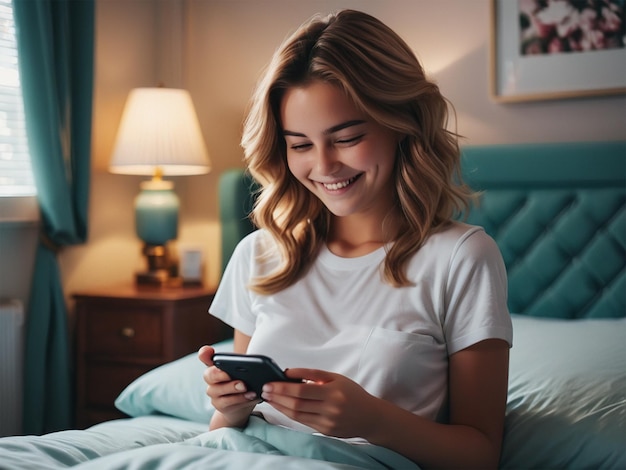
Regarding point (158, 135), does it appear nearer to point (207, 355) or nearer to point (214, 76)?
point (214, 76)

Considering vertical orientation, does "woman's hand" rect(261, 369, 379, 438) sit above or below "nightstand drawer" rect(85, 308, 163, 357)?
above

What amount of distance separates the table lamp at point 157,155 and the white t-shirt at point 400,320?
1715 millimetres

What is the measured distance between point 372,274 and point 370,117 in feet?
1.00

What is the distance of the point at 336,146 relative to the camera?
1.57 metres

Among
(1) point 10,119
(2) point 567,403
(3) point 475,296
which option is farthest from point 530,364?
(1) point 10,119

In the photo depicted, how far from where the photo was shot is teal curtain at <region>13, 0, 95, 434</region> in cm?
296

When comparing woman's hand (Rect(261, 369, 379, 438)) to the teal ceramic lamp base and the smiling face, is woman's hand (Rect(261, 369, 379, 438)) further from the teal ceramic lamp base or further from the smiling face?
the teal ceramic lamp base

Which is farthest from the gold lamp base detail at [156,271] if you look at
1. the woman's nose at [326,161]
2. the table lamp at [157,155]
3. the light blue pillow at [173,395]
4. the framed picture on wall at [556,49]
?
the woman's nose at [326,161]

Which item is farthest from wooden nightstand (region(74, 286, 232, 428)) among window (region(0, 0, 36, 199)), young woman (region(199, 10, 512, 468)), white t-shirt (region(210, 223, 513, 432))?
white t-shirt (region(210, 223, 513, 432))

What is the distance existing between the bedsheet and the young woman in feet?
0.12

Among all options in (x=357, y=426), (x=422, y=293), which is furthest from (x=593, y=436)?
(x=357, y=426)

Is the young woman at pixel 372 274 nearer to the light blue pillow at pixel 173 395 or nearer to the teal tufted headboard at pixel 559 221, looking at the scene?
the light blue pillow at pixel 173 395

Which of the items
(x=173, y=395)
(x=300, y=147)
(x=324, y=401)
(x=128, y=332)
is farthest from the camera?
(x=128, y=332)

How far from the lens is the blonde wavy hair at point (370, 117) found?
4.99ft
